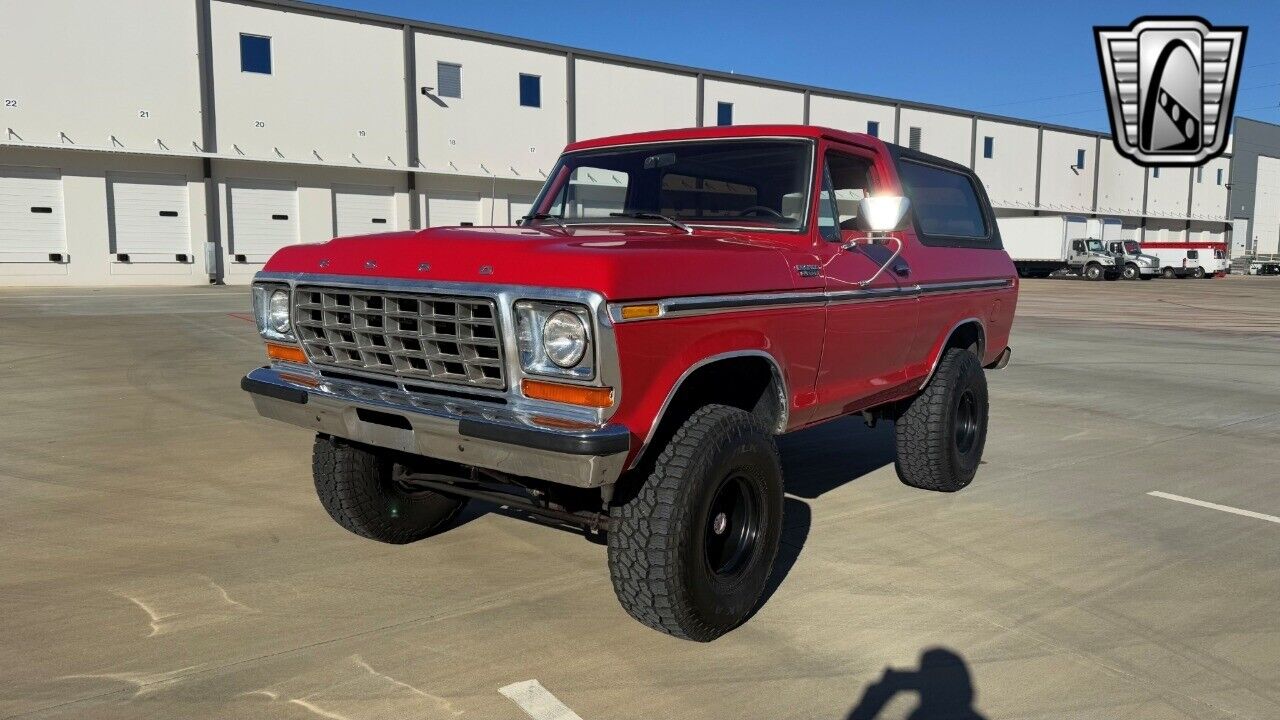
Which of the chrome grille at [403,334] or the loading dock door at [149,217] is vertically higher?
the loading dock door at [149,217]

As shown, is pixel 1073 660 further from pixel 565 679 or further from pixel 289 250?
pixel 289 250

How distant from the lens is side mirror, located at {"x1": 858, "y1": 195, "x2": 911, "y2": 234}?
3877 millimetres

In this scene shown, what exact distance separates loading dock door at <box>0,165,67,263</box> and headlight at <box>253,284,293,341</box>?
2431cm

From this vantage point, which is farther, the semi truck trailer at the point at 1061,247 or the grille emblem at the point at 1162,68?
the semi truck trailer at the point at 1061,247

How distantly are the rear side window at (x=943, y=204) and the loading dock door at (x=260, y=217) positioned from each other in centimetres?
2357

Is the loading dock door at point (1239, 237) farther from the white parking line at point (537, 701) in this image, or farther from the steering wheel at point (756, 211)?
the white parking line at point (537, 701)

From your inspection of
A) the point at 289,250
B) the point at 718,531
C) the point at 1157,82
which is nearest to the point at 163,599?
the point at 289,250

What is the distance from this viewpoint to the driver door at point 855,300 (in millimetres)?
4023

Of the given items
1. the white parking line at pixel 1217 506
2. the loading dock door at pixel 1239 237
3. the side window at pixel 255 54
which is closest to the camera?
the white parking line at pixel 1217 506

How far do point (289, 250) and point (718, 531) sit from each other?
2113 millimetres

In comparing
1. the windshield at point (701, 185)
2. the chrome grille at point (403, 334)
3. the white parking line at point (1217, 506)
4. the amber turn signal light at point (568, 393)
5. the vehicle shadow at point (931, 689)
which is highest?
the windshield at point (701, 185)

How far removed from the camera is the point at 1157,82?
12289 mm

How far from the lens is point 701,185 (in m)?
4.33

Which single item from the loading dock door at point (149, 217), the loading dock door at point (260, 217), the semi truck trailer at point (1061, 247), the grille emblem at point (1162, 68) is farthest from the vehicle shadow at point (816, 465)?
the semi truck trailer at point (1061, 247)
